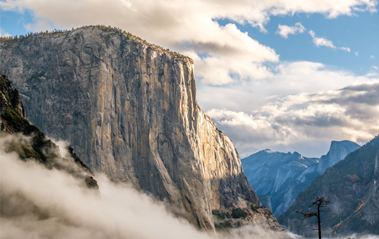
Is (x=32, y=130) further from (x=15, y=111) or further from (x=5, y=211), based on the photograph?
(x=5, y=211)

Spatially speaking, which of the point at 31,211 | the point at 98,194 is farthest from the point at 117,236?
the point at 31,211

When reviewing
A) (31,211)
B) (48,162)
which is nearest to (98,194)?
(48,162)

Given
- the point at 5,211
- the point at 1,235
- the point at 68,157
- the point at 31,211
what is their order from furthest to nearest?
the point at 68,157
the point at 31,211
the point at 5,211
the point at 1,235

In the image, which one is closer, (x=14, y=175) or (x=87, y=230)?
(x=14, y=175)

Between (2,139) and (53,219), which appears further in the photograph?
(53,219)

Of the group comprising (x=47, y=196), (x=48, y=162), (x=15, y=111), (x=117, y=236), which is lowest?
(x=117, y=236)

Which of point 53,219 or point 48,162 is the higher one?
point 48,162

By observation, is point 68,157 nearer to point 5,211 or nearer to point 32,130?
point 32,130

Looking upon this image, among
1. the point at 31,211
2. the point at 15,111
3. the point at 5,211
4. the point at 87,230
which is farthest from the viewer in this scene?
the point at 87,230

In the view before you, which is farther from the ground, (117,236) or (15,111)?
(15,111)
